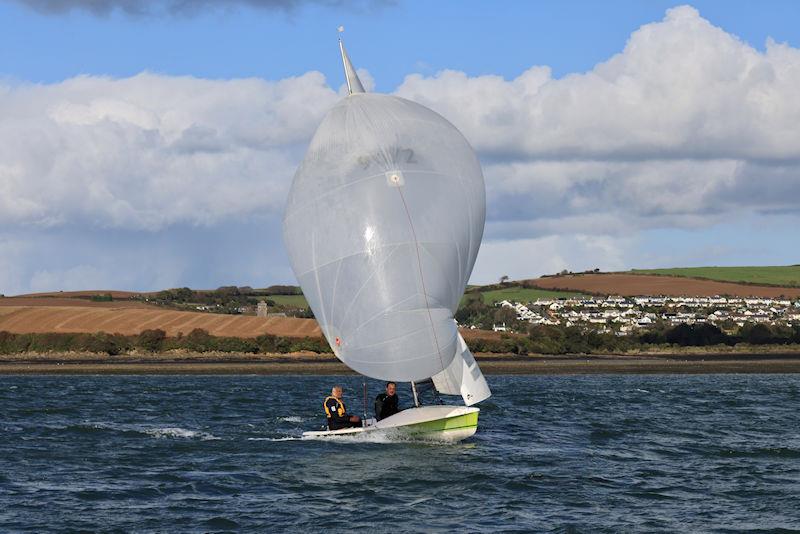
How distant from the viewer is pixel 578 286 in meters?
142

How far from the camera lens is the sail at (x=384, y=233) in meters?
32.5

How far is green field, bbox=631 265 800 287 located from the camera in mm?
143125

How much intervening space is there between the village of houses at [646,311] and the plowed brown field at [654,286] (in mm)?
2912

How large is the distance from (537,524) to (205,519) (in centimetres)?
638

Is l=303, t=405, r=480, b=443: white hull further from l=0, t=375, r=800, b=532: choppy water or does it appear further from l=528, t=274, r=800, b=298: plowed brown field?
l=528, t=274, r=800, b=298: plowed brown field

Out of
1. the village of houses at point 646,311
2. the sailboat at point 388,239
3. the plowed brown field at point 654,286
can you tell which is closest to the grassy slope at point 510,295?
the plowed brown field at point 654,286

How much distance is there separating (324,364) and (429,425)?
176 ft

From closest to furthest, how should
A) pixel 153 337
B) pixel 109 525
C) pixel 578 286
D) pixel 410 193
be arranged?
pixel 109 525 → pixel 410 193 → pixel 153 337 → pixel 578 286

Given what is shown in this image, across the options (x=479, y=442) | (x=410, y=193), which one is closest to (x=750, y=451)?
(x=479, y=442)

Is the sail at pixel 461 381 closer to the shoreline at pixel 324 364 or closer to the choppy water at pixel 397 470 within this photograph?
the choppy water at pixel 397 470

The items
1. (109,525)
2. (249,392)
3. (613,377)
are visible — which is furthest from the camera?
(613,377)

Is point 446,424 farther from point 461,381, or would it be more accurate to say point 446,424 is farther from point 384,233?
point 384,233

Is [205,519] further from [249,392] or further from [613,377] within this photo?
[613,377]

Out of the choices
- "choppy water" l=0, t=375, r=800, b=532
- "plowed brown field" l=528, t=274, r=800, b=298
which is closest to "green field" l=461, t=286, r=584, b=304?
"plowed brown field" l=528, t=274, r=800, b=298
